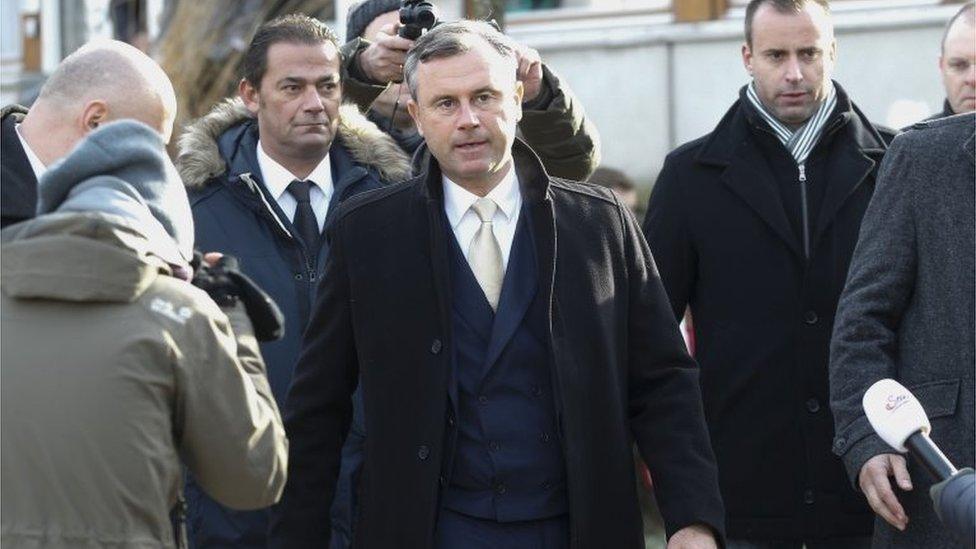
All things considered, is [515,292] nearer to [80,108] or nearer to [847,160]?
[80,108]

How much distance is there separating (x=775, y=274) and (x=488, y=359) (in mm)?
1589

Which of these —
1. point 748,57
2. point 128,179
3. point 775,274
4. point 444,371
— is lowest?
point 775,274

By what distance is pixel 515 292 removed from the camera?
16.9 ft

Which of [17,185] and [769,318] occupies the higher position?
[17,185]

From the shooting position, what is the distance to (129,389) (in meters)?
4.04

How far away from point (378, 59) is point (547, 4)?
6263mm

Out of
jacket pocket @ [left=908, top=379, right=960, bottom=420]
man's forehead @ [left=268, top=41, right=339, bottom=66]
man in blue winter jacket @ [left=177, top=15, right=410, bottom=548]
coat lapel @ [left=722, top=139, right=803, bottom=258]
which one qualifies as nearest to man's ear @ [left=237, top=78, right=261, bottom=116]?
man in blue winter jacket @ [left=177, top=15, right=410, bottom=548]

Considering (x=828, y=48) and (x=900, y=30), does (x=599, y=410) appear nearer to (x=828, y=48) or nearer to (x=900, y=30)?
(x=828, y=48)

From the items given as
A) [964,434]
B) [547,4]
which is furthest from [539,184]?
[547,4]

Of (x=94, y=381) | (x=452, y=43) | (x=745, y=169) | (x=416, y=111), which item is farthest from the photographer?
(x=745, y=169)

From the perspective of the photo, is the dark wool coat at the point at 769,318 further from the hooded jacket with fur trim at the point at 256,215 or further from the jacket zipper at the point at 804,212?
the hooded jacket with fur trim at the point at 256,215

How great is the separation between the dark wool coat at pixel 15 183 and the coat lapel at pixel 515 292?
3.87 feet

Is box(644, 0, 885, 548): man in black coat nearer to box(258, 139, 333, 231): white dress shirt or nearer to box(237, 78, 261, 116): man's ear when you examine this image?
box(258, 139, 333, 231): white dress shirt

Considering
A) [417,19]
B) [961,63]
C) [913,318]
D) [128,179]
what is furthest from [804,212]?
[128,179]
